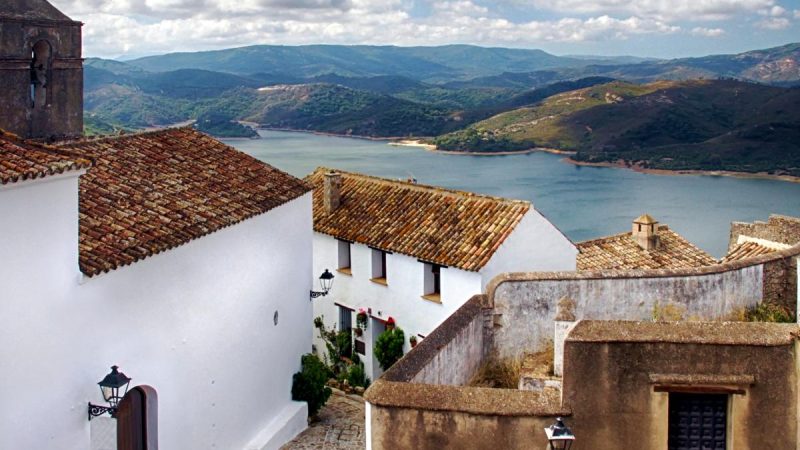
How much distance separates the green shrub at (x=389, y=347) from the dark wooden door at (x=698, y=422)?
10813 mm

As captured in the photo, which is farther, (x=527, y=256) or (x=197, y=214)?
(x=527, y=256)

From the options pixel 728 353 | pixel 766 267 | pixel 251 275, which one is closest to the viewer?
pixel 728 353

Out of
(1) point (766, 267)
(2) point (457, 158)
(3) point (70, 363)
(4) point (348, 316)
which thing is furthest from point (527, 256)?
(2) point (457, 158)

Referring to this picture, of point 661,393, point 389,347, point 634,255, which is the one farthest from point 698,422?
point 634,255

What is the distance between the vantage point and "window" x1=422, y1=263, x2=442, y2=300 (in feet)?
52.1

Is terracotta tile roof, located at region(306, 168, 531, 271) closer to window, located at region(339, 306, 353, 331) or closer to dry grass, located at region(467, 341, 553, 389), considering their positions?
window, located at region(339, 306, 353, 331)

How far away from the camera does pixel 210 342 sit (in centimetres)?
1053

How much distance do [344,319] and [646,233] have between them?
674 cm

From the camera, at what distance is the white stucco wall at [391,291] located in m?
15.3

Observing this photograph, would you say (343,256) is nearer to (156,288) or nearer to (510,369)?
(156,288)

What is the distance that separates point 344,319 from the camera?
17922 millimetres

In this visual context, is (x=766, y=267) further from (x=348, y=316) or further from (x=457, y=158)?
(x=457, y=158)

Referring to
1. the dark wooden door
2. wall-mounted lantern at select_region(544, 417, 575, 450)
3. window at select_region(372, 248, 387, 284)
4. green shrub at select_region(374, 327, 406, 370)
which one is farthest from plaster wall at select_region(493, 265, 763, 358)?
window at select_region(372, 248, 387, 284)

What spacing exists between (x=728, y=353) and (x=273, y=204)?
771cm
